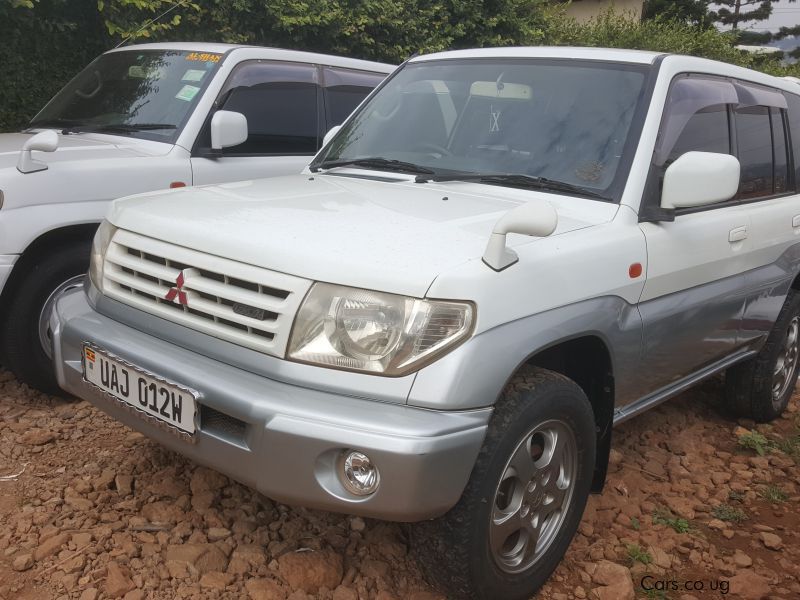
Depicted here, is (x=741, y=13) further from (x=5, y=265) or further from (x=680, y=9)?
(x=5, y=265)

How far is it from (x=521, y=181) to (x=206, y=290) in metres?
1.36

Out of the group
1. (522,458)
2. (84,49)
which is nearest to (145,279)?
(522,458)

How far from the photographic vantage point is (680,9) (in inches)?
999

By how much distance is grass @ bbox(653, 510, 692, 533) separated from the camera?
10.5ft

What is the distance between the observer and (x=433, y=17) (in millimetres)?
9781

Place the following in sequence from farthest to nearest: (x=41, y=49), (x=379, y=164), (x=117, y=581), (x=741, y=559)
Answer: (x=41, y=49) < (x=379, y=164) < (x=741, y=559) < (x=117, y=581)

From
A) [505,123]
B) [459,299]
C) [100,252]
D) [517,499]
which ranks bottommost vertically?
[517,499]

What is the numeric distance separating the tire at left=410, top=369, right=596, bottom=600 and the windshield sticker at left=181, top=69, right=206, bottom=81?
122 inches

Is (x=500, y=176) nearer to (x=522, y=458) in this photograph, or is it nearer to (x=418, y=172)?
(x=418, y=172)

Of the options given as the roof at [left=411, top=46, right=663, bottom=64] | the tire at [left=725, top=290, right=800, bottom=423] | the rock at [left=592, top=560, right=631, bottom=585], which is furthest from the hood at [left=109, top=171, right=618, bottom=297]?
the tire at [left=725, top=290, right=800, bottom=423]

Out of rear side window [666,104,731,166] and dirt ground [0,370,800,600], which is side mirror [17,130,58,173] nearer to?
dirt ground [0,370,800,600]

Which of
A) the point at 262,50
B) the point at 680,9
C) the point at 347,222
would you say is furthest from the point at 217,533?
the point at 680,9

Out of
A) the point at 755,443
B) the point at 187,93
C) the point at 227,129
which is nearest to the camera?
the point at 755,443

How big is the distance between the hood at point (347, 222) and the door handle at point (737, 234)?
894mm
